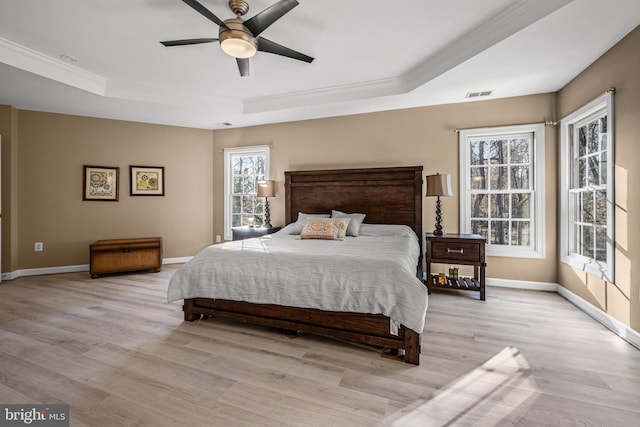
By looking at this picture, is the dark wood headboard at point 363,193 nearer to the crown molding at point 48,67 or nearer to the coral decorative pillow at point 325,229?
the coral decorative pillow at point 325,229

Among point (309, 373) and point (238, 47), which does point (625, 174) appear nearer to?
point (309, 373)

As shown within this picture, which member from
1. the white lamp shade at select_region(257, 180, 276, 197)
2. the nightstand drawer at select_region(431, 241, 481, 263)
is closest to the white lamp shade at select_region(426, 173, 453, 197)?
the nightstand drawer at select_region(431, 241, 481, 263)

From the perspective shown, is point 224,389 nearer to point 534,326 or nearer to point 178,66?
point 534,326

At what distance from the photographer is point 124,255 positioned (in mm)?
4398

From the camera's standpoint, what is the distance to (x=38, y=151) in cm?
439

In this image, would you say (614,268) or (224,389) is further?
(614,268)

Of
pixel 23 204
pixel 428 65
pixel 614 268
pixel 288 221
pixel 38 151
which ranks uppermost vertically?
pixel 428 65

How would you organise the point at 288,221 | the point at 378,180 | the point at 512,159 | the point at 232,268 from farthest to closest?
1. the point at 288,221
2. the point at 378,180
3. the point at 512,159
4. the point at 232,268

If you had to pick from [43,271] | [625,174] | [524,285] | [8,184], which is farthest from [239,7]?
[43,271]

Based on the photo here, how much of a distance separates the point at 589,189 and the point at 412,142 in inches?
80.5

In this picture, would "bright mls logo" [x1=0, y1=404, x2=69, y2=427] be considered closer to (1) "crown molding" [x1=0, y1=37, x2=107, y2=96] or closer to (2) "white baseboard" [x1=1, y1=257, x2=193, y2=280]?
(1) "crown molding" [x1=0, y1=37, x2=107, y2=96]

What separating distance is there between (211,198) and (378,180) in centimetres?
326

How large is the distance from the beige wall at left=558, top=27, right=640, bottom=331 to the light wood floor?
0.99ft

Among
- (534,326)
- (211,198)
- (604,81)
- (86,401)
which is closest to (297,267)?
(86,401)
